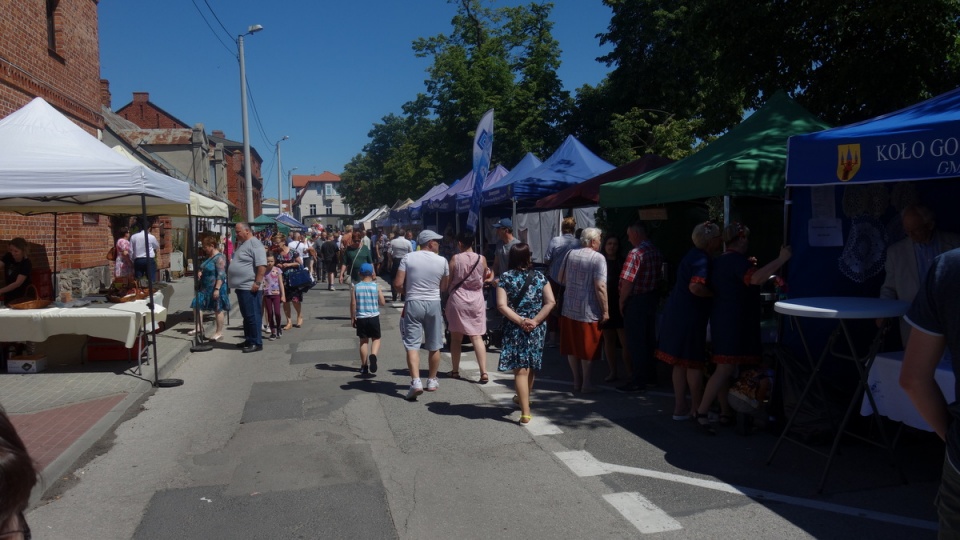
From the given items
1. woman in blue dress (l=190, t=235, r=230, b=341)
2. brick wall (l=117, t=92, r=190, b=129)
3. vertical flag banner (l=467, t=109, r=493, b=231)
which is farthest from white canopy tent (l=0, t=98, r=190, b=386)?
brick wall (l=117, t=92, r=190, b=129)

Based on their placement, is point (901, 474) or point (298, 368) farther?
point (298, 368)

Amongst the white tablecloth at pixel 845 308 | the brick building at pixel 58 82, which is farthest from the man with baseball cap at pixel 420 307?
the brick building at pixel 58 82

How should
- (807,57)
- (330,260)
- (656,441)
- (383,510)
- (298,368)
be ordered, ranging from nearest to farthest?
(383,510)
(656,441)
(298,368)
(807,57)
(330,260)

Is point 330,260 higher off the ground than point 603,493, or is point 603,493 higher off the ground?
point 330,260

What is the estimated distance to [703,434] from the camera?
6.23 meters

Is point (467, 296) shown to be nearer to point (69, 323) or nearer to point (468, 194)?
point (69, 323)

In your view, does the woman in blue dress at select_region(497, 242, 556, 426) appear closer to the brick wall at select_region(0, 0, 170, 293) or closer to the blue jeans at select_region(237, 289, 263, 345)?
the blue jeans at select_region(237, 289, 263, 345)

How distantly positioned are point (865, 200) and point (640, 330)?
2546 millimetres

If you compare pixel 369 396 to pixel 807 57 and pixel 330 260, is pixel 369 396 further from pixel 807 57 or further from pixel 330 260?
pixel 330 260

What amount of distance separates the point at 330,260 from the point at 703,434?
16.7 meters

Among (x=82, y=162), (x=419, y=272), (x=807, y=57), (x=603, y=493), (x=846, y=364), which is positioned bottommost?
(x=603, y=493)

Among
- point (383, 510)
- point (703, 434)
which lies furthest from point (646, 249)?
point (383, 510)

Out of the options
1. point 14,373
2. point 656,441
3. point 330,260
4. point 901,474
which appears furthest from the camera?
point 330,260

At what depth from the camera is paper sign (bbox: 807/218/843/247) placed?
6035 millimetres
